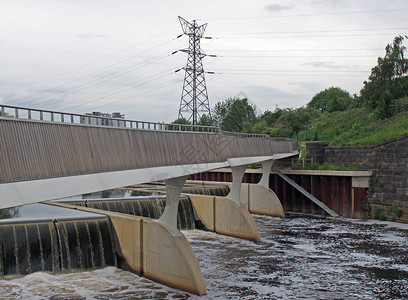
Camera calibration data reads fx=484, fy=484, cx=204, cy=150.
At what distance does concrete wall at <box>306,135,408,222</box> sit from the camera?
124 ft

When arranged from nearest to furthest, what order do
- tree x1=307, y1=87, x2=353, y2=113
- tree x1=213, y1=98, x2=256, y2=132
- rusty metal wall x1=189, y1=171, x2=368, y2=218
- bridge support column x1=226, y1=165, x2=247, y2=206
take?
bridge support column x1=226, y1=165, x2=247, y2=206, rusty metal wall x1=189, y1=171, x2=368, y2=218, tree x1=213, y1=98, x2=256, y2=132, tree x1=307, y1=87, x2=353, y2=113

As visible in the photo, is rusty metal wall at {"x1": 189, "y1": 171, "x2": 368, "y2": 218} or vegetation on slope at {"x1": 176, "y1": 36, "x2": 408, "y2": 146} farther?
vegetation on slope at {"x1": 176, "y1": 36, "x2": 408, "y2": 146}

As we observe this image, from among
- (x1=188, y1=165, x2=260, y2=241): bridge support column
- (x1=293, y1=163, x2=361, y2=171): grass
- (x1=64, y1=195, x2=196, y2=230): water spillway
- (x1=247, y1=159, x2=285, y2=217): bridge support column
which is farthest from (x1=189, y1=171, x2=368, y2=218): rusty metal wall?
(x1=64, y1=195, x2=196, y2=230): water spillway

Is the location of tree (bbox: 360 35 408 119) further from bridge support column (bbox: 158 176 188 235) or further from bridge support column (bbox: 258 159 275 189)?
bridge support column (bbox: 158 176 188 235)

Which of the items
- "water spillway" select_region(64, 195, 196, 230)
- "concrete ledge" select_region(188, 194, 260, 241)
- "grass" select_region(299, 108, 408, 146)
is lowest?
"concrete ledge" select_region(188, 194, 260, 241)

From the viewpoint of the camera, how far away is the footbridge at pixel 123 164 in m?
12.8

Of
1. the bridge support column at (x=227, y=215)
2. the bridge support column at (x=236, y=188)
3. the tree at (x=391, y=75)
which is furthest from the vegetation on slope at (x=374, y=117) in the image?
the bridge support column at (x=227, y=215)

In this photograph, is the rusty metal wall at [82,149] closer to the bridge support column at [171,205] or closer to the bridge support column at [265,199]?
the bridge support column at [171,205]

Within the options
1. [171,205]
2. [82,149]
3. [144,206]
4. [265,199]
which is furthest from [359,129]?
[82,149]

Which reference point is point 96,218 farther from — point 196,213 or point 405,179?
point 405,179

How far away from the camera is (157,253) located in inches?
884

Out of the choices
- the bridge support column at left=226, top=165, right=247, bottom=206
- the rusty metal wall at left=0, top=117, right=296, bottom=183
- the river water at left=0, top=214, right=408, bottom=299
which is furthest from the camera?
the bridge support column at left=226, top=165, right=247, bottom=206

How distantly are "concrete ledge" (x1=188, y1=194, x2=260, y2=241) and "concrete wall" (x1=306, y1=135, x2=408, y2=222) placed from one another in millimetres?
12789

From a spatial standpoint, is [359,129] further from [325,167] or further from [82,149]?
[82,149]
